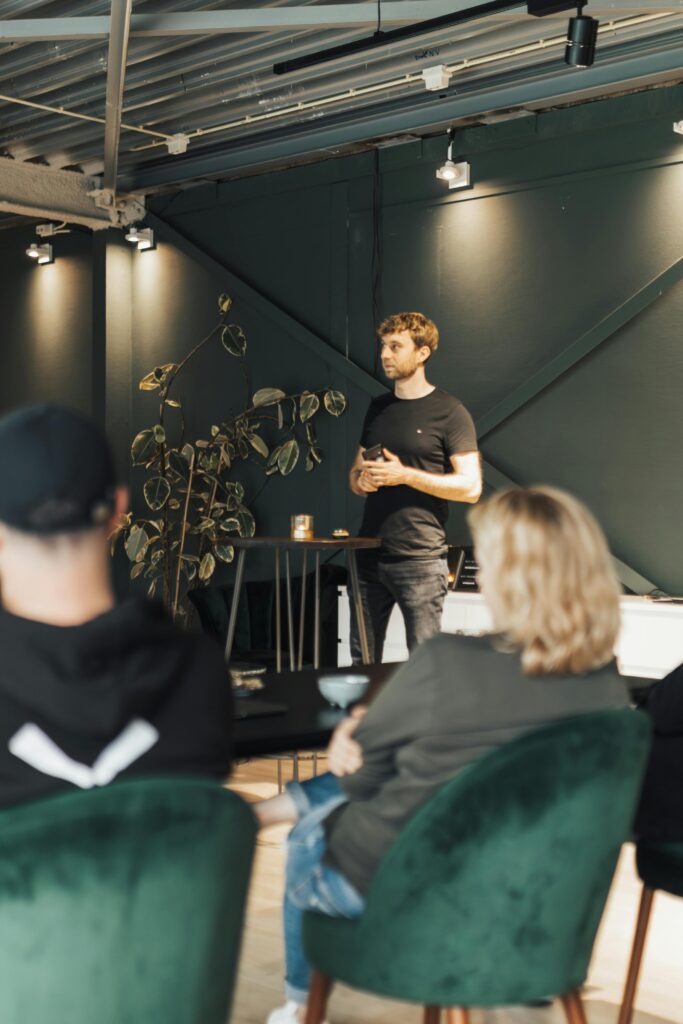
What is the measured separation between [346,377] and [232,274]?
1190 mm

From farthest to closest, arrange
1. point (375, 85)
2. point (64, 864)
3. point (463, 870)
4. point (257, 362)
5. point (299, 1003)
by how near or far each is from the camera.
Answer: point (257, 362) → point (375, 85) → point (299, 1003) → point (463, 870) → point (64, 864)

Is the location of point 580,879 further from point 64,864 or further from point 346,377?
point 346,377

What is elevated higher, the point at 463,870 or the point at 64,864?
the point at 64,864

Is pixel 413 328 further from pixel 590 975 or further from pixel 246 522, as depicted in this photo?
pixel 246 522

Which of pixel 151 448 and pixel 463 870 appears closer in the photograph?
pixel 463 870

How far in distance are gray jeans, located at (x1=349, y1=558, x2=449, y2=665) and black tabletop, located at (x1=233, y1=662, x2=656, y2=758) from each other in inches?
56.0

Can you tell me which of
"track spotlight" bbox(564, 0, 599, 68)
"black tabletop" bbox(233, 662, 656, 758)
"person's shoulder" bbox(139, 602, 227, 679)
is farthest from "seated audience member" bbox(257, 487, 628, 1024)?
"track spotlight" bbox(564, 0, 599, 68)

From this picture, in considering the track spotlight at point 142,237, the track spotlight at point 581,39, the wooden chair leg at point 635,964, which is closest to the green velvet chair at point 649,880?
the wooden chair leg at point 635,964

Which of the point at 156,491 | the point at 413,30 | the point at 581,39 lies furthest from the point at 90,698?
the point at 156,491

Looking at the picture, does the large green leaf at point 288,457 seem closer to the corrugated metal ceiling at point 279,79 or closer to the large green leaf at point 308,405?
the large green leaf at point 308,405

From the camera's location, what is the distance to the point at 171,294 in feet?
27.7

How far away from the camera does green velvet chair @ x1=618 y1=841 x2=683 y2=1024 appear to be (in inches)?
101

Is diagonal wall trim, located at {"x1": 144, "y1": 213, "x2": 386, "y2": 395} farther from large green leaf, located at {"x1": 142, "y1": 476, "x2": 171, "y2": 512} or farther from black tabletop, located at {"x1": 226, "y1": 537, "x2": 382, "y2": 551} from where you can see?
black tabletop, located at {"x1": 226, "y1": 537, "x2": 382, "y2": 551}

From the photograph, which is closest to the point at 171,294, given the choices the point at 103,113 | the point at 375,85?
the point at 103,113
